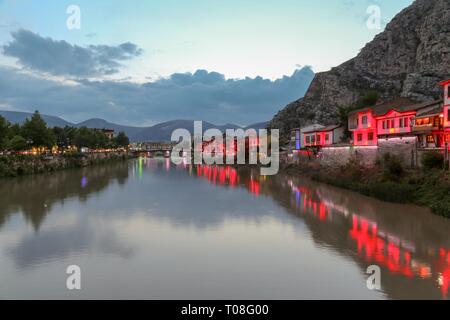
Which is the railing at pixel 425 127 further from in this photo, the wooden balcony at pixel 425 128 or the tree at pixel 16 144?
the tree at pixel 16 144

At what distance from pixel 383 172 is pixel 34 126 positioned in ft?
219

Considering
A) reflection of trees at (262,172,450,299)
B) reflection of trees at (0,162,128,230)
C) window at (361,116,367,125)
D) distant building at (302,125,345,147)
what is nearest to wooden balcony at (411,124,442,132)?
reflection of trees at (262,172,450,299)

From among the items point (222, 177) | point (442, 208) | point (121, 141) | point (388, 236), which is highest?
point (121, 141)

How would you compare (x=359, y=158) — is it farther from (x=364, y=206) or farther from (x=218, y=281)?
(x=218, y=281)

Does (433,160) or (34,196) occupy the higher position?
(433,160)

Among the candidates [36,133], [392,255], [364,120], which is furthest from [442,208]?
[36,133]

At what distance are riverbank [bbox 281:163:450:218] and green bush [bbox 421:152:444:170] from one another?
0.70 meters

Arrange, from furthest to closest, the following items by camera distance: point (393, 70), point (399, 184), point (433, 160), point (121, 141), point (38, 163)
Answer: point (121, 141), point (393, 70), point (38, 163), point (399, 184), point (433, 160)

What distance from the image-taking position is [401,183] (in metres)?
34.0

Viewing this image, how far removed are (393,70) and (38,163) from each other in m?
104

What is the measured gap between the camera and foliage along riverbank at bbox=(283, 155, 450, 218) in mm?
29109

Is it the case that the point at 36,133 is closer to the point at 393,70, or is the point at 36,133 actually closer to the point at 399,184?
the point at 399,184

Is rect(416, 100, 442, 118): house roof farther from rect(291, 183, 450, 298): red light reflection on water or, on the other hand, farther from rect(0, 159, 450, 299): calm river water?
rect(291, 183, 450, 298): red light reflection on water
